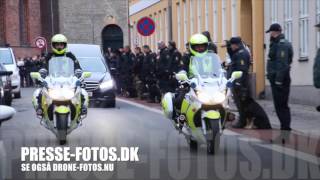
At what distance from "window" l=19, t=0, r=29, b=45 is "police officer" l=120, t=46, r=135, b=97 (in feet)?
132

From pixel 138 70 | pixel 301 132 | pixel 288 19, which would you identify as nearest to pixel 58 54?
pixel 301 132

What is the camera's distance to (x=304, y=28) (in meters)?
22.8

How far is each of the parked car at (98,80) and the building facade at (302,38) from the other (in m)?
5.42

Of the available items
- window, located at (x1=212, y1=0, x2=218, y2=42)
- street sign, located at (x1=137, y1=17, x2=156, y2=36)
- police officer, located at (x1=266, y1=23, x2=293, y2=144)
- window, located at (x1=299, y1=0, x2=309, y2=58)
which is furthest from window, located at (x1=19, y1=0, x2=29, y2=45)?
police officer, located at (x1=266, y1=23, x2=293, y2=144)

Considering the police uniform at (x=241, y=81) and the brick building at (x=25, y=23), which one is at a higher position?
the brick building at (x=25, y=23)

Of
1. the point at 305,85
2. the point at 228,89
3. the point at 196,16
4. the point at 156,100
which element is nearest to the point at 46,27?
the point at 196,16

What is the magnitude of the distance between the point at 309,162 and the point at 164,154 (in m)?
2.15

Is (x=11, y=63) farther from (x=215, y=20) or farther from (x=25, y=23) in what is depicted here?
(x=25, y=23)

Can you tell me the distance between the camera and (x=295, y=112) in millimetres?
19719

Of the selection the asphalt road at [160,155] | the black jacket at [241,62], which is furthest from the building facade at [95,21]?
the black jacket at [241,62]

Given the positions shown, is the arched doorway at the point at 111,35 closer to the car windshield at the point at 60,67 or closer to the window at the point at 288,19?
the window at the point at 288,19

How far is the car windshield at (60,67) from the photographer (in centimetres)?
1370

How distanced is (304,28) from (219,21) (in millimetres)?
9730

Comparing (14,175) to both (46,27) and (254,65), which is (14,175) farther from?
(46,27)
